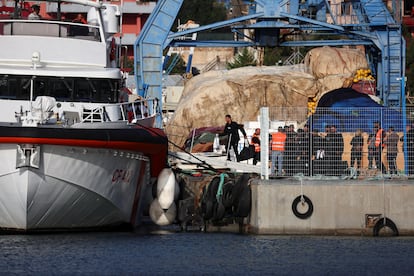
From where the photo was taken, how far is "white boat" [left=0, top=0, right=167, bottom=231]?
74.7ft

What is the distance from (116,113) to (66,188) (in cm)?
299

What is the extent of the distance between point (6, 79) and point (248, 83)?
76.8 feet

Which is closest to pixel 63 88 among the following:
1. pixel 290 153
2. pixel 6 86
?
pixel 6 86

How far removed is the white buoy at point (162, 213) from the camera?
2662 cm

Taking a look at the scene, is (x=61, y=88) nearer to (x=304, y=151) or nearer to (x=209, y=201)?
(x=209, y=201)

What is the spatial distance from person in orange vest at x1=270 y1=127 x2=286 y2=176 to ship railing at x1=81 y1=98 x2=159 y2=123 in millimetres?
3099

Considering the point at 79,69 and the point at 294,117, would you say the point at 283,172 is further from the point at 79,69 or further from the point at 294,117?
the point at 79,69

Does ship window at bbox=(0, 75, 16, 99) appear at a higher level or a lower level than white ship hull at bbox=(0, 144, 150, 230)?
higher

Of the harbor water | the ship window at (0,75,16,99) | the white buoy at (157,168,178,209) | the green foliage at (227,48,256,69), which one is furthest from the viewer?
the green foliage at (227,48,256,69)

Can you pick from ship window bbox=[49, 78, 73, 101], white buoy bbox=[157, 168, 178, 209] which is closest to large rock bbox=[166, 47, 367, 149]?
white buoy bbox=[157, 168, 178, 209]

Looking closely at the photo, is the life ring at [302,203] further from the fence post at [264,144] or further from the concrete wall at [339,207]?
the fence post at [264,144]

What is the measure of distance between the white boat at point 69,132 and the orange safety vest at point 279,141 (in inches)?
96.9

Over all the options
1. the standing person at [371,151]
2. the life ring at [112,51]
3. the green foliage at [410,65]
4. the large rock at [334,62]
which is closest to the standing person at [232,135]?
the life ring at [112,51]

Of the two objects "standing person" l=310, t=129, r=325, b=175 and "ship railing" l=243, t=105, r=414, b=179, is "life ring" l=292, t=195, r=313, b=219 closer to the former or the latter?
"ship railing" l=243, t=105, r=414, b=179
